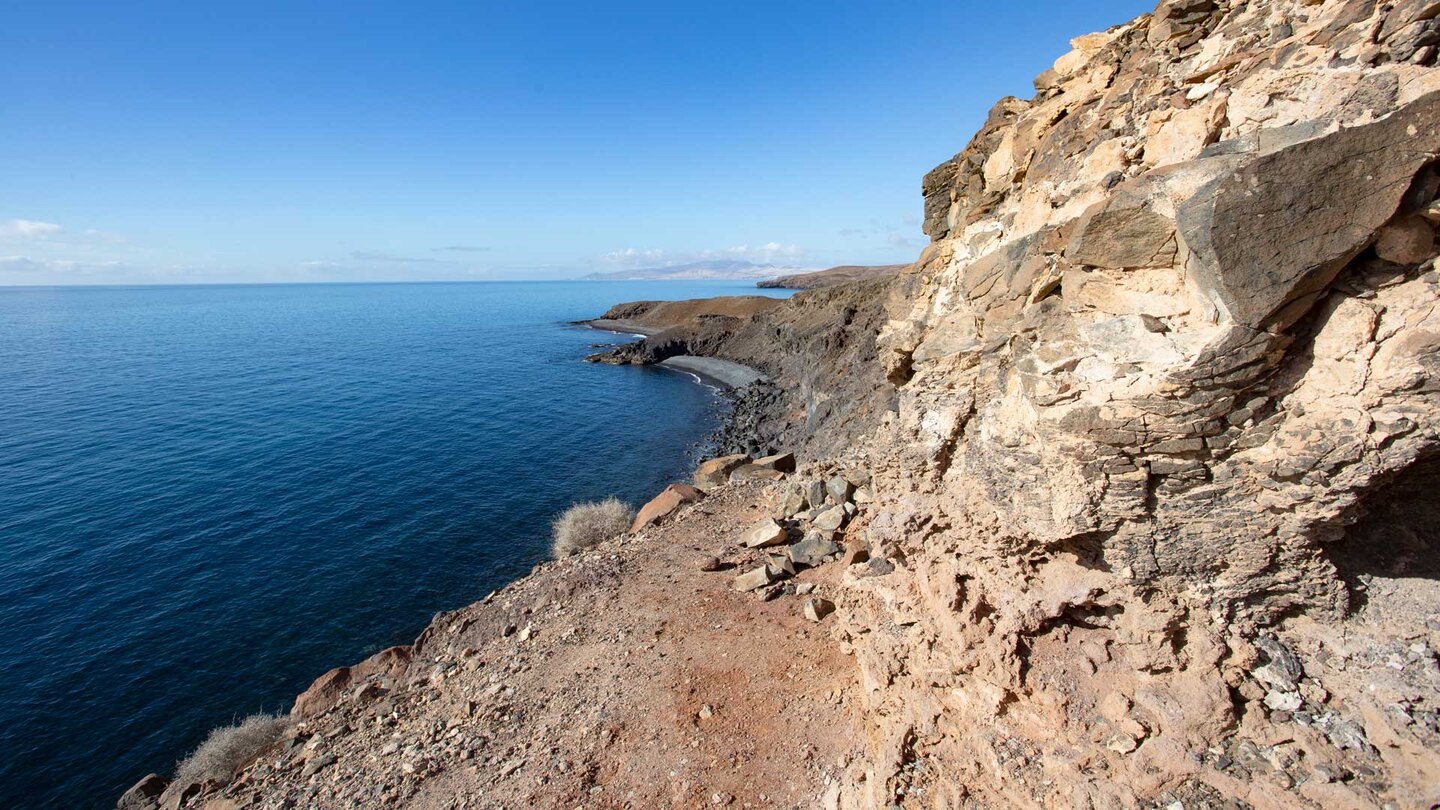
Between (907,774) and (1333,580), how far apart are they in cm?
548

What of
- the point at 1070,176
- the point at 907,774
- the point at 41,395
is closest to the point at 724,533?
the point at 907,774

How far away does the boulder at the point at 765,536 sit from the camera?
1795 cm

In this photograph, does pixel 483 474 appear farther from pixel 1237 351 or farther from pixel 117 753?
pixel 1237 351

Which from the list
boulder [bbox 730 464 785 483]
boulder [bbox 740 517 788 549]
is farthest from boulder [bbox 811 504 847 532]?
boulder [bbox 730 464 785 483]

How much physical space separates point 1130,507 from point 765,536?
11.9 m

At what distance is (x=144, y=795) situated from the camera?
13.7 meters

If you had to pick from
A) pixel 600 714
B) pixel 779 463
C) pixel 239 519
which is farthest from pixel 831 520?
pixel 239 519

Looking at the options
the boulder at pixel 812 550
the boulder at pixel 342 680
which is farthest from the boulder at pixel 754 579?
the boulder at pixel 342 680

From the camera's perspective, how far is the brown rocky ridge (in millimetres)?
5512

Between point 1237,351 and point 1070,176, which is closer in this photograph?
point 1237,351

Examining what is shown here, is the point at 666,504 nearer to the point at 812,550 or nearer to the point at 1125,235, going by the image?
the point at 812,550

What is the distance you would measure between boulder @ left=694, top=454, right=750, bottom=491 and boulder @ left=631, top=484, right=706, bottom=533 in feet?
9.78

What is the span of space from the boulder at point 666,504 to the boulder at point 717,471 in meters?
2.98

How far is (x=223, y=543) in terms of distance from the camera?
2453 centimetres
